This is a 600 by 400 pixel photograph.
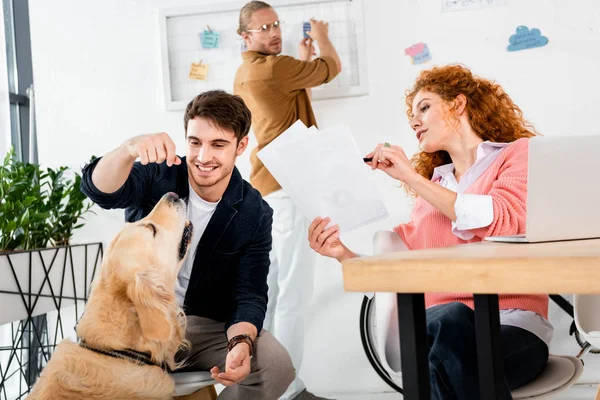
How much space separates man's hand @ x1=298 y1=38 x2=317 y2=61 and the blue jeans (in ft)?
5.86

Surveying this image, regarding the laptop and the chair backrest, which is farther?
the chair backrest

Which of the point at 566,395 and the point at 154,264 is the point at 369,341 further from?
Result: the point at 154,264

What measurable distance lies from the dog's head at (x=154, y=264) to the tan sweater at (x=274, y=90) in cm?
106

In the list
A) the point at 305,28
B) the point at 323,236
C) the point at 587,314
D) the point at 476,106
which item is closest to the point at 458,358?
the point at 323,236

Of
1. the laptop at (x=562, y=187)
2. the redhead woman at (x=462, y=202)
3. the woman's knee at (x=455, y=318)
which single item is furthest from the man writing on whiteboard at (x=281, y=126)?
the laptop at (x=562, y=187)

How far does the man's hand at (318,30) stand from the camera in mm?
2893

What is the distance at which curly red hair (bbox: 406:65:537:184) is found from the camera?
1930 millimetres

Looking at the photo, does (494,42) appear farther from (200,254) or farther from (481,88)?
(200,254)

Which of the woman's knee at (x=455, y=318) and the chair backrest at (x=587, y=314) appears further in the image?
the chair backrest at (x=587, y=314)

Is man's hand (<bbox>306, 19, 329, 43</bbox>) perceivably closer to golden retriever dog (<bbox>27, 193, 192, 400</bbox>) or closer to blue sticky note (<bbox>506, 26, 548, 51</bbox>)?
blue sticky note (<bbox>506, 26, 548, 51</bbox>)

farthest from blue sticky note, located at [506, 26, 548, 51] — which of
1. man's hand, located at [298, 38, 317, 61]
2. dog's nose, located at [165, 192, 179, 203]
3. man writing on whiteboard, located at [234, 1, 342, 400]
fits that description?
dog's nose, located at [165, 192, 179, 203]

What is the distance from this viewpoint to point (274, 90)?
8.87 feet

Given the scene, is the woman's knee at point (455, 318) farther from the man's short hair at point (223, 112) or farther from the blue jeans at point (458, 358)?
the man's short hair at point (223, 112)

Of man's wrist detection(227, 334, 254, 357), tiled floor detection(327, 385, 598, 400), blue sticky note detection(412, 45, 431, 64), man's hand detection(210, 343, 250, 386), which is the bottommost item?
tiled floor detection(327, 385, 598, 400)
